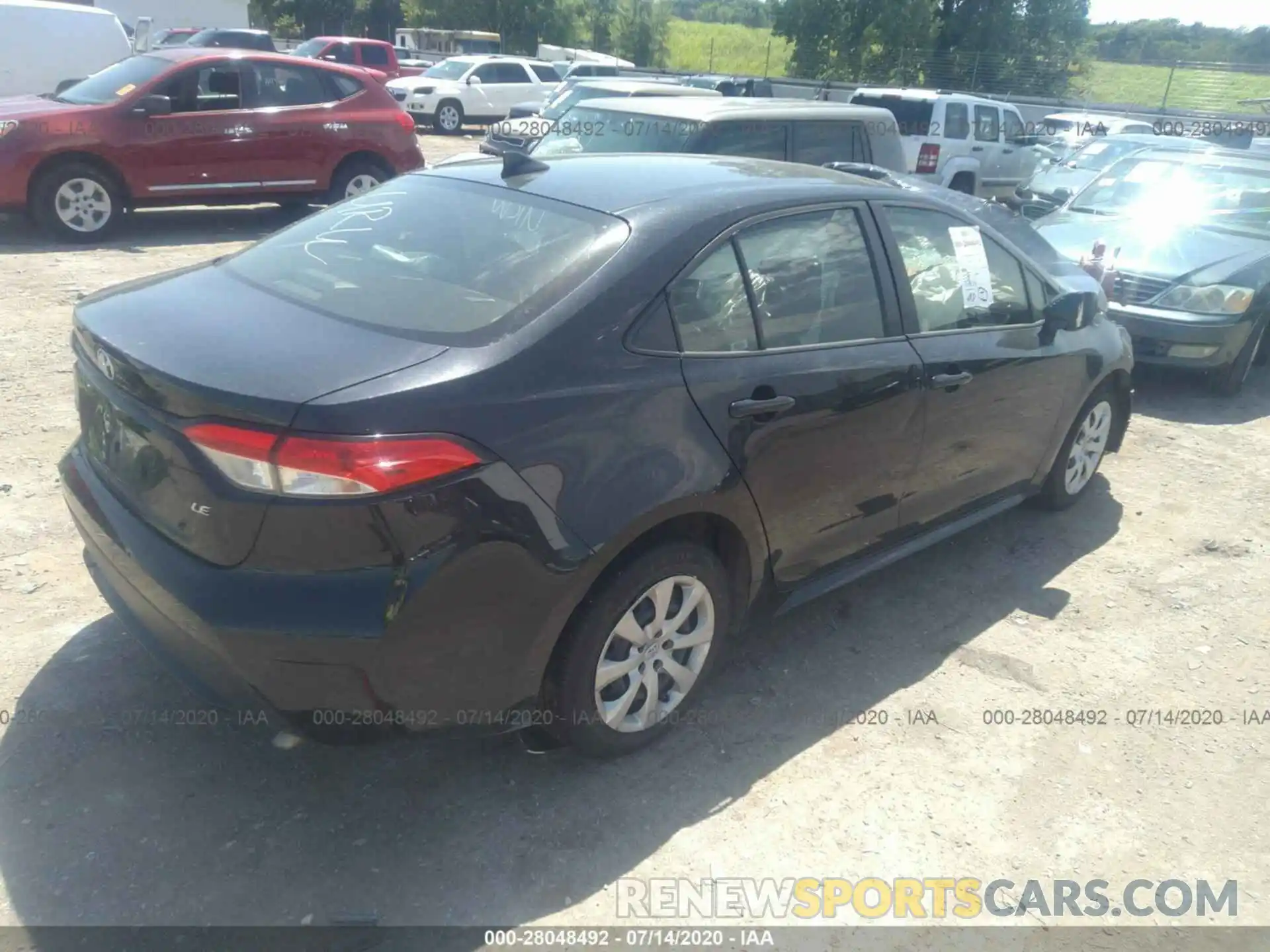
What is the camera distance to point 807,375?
10.7ft

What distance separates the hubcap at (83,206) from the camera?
354 inches

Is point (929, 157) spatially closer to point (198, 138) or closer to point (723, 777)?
point (198, 138)

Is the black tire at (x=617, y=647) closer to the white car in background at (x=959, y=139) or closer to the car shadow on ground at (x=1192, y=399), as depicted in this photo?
the car shadow on ground at (x=1192, y=399)

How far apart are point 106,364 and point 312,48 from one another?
972 inches

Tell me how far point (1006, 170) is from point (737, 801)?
15702 mm

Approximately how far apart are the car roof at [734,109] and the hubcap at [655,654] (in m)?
5.14

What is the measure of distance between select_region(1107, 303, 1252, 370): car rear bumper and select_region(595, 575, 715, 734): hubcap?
5.30 m

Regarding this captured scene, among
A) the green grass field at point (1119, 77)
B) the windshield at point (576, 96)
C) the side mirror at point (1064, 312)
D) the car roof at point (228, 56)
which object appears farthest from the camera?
the green grass field at point (1119, 77)

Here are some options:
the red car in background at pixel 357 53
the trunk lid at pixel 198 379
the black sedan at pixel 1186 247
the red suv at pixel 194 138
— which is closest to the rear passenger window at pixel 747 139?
the black sedan at pixel 1186 247

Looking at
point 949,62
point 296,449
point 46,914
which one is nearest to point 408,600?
point 296,449

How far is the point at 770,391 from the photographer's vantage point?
314cm

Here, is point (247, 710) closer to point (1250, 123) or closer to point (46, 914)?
point (46, 914)

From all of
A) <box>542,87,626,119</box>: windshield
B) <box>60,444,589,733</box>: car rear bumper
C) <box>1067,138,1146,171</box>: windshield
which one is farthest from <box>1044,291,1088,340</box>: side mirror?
<box>1067,138,1146,171</box>: windshield

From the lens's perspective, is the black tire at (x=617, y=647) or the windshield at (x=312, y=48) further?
the windshield at (x=312, y=48)
